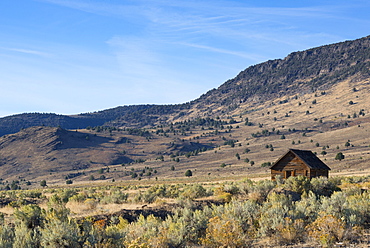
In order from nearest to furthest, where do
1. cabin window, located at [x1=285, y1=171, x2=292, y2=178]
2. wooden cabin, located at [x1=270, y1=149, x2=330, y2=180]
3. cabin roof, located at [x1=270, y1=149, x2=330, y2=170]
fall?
1. wooden cabin, located at [x1=270, y1=149, x2=330, y2=180]
2. cabin roof, located at [x1=270, y1=149, x2=330, y2=170]
3. cabin window, located at [x1=285, y1=171, x2=292, y2=178]

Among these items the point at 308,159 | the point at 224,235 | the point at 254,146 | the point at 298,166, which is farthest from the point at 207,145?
the point at 224,235

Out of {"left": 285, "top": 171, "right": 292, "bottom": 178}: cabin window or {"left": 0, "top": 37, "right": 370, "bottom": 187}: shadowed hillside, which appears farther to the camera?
{"left": 0, "top": 37, "right": 370, "bottom": 187}: shadowed hillside

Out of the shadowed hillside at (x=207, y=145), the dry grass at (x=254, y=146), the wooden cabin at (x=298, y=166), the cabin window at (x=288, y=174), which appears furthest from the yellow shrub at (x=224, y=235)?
the shadowed hillside at (x=207, y=145)

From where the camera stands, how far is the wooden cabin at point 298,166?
37.4m

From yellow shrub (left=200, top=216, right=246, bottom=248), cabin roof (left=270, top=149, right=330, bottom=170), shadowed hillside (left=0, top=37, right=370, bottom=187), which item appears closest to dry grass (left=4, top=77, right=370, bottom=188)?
shadowed hillside (left=0, top=37, right=370, bottom=187)

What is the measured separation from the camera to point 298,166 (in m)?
38.0

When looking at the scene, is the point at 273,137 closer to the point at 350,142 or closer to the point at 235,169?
the point at 350,142

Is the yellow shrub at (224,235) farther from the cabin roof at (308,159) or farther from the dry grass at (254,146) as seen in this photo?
the dry grass at (254,146)

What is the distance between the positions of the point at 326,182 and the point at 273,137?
105 metres

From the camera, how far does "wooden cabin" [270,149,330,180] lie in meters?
37.4

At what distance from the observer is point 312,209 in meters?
15.1

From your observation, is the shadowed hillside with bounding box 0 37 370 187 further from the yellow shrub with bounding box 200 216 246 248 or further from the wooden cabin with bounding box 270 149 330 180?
the yellow shrub with bounding box 200 216 246 248

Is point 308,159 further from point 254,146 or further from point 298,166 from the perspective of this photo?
point 254,146

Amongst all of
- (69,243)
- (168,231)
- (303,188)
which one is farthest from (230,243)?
(303,188)
